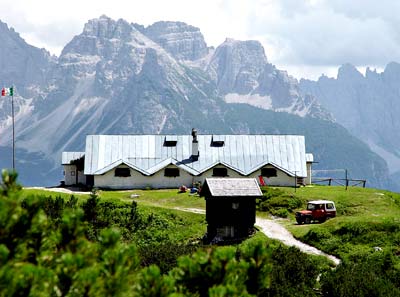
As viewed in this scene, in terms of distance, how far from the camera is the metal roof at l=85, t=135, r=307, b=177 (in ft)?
282

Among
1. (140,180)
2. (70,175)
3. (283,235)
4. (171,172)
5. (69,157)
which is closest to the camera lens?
(283,235)

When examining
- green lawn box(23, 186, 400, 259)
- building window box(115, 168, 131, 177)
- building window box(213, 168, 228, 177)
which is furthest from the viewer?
building window box(213, 168, 228, 177)

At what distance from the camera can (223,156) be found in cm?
8944

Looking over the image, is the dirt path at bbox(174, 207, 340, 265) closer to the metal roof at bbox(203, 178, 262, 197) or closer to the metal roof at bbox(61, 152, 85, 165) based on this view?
the metal roof at bbox(203, 178, 262, 197)

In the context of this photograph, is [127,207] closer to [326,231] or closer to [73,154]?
[326,231]

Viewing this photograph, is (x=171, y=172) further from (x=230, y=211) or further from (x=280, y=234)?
(x=280, y=234)

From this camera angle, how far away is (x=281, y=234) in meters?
57.4

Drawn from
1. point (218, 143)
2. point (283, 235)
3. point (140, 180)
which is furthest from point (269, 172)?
point (283, 235)

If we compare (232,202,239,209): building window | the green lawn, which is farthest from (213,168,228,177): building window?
(232,202,239,209): building window

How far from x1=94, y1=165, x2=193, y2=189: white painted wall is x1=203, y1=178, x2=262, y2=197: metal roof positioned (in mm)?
26263

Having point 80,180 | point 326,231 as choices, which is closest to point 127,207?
point 326,231

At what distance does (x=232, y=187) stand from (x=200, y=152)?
3257 centimetres

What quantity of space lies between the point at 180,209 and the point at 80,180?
25.3 m

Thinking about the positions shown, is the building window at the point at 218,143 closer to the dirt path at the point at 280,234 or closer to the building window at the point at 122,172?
the building window at the point at 122,172
